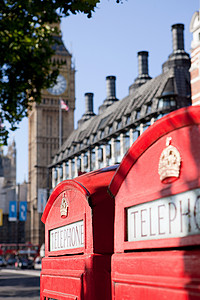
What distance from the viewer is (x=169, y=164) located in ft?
6.51

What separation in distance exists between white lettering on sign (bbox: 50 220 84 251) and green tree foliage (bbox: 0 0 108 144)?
692 cm

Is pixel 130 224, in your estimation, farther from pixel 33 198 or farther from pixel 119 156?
pixel 33 198

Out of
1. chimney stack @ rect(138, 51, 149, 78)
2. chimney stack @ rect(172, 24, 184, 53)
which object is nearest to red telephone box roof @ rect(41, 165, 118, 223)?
chimney stack @ rect(172, 24, 184, 53)

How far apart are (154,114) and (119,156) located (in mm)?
8619

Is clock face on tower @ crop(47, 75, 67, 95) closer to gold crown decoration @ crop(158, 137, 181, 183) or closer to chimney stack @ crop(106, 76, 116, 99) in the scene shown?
chimney stack @ crop(106, 76, 116, 99)

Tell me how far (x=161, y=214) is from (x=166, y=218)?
0.05 metres

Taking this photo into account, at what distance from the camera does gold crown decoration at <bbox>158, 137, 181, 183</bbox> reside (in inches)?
75.4

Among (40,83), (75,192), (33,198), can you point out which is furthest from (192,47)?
(33,198)

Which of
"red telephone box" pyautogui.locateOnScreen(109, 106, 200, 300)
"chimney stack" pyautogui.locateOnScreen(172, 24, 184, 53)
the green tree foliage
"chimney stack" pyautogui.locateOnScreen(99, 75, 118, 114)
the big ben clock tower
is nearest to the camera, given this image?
"red telephone box" pyautogui.locateOnScreen(109, 106, 200, 300)

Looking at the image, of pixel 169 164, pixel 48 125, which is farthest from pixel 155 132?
pixel 48 125

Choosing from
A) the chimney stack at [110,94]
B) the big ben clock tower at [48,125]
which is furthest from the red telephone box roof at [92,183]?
the big ben clock tower at [48,125]

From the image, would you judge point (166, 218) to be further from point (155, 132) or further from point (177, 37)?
point (177, 37)

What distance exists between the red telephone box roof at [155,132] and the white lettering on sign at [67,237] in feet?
1.99

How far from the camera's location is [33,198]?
8188cm
